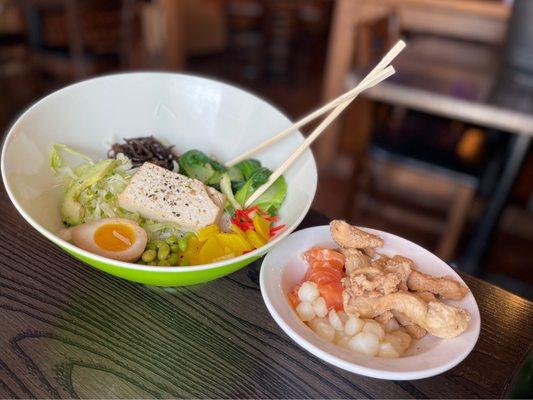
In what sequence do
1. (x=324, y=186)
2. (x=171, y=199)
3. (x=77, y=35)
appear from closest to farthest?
(x=171, y=199)
(x=324, y=186)
(x=77, y=35)

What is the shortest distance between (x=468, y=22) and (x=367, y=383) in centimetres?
240

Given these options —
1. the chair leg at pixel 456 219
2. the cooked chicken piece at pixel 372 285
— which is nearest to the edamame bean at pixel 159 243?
the cooked chicken piece at pixel 372 285

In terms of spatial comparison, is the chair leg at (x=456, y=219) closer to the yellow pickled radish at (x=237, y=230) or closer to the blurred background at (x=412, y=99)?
the blurred background at (x=412, y=99)

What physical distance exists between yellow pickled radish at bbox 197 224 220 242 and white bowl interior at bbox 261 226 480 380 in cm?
12

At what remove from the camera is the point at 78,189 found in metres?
0.93

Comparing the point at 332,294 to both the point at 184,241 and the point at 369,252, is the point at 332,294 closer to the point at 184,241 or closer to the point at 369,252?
the point at 369,252

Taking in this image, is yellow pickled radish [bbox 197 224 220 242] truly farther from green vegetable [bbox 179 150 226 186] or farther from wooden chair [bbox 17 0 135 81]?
wooden chair [bbox 17 0 135 81]

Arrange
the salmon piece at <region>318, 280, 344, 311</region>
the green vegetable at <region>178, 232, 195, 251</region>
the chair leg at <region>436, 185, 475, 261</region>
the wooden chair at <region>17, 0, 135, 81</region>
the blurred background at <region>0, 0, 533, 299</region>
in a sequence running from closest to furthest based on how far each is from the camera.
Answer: the salmon piece at <region>318, 280, 344, 311</region>
the green vegetable at <region>178, 232, 195, 251</region>
the blurred background at <region>0, 0, 533, 299</region>
the chair leg at <region>436, 185, 475, 261</region>
the wooden chair at <region>17, 0, 135, 81</region>

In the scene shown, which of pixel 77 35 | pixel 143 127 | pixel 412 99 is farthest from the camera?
pixel 77 35

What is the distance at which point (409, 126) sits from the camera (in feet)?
7.55

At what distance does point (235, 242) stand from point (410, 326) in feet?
1.06

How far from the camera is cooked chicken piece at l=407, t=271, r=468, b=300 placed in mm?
758

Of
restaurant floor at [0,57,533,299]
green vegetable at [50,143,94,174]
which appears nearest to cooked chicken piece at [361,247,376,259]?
green vegetable at [50,143,94,174]

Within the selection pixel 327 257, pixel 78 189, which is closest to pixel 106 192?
pixel 78 189
